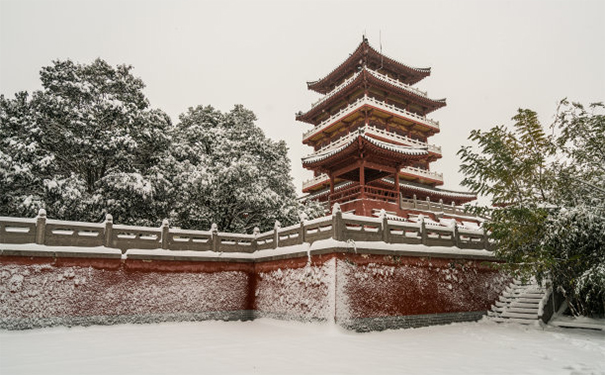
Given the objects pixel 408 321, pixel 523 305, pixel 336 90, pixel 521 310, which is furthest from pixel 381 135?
pixel 408 321

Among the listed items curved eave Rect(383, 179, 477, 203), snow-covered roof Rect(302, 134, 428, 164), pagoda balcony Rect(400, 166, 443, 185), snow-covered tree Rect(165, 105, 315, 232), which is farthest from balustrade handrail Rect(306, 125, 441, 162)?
snow-covered tree Rect(165, 105, 315, 232)

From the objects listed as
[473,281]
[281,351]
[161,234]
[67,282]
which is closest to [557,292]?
[473,281]

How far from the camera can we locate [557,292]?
12.8 metres

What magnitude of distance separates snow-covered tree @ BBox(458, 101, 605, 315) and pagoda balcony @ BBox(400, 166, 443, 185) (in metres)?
17.9

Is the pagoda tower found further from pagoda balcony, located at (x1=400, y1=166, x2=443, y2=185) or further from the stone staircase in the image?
the stone staircase

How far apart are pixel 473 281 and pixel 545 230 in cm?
363

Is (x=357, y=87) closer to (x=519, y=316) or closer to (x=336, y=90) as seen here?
(x=336, y=90)

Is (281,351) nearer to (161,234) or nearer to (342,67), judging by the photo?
(161,234)

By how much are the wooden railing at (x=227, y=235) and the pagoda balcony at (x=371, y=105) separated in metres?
17.3

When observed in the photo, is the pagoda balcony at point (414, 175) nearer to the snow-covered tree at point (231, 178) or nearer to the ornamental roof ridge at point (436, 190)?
the ornamental roof ridge at point (436, 190)

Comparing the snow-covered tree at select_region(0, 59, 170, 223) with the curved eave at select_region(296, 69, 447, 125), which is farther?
the curved eave at select_region(296, 69, 447, 125)

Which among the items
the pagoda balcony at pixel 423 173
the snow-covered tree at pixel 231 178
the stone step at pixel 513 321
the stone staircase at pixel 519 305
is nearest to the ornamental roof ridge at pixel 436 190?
the pagoda balcony at pixel 423 173

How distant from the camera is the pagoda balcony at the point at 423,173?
30156 millimetres

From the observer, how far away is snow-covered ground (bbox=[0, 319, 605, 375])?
7.41m
